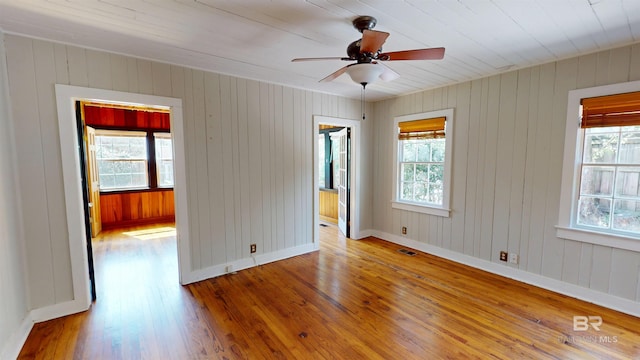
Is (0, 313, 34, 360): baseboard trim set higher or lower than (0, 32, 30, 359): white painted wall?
lower

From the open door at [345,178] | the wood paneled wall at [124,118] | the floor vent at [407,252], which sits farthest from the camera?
the wood paneled wall at [124,118]

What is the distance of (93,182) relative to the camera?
5.09m

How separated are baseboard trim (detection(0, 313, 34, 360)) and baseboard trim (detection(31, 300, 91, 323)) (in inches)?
2.1

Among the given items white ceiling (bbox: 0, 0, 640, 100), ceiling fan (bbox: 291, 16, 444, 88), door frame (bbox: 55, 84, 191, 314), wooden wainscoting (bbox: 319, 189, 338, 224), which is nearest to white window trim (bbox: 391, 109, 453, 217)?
white ceiling (bbox: 0, 0, 640, 100)

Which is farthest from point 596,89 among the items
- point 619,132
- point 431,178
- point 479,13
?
point 431,178

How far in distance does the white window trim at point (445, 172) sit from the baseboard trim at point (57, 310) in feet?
13.6

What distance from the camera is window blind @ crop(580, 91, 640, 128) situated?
248 centimetres

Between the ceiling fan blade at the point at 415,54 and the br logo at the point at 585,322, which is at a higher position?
the ceiling fan blade at the point at 415,54

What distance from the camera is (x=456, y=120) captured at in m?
3.79

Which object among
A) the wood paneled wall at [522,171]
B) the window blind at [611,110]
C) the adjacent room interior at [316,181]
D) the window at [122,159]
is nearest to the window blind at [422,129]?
the adjacent room interior at [316,181]

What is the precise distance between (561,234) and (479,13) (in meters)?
2.46

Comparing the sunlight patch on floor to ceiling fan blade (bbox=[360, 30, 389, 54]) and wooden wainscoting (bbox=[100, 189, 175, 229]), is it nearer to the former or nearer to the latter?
wooden wainscoting (bbox=[100, 189, 175, 229])

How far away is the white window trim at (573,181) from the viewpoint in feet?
8.73

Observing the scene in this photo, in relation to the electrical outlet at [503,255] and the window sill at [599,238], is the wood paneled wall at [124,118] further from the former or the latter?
the window sill at [599,238]
